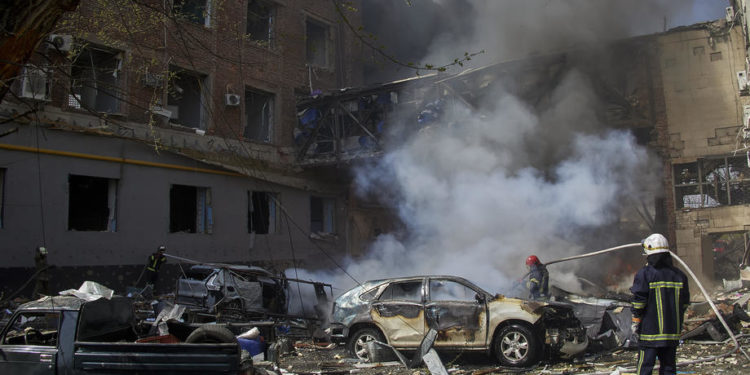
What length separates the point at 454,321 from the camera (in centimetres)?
820

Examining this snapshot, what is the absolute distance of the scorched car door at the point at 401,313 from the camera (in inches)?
328

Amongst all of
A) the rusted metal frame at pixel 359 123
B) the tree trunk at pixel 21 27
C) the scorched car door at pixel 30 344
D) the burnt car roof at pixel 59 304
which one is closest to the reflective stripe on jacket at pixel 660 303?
the tree trunk at pixel 21 27

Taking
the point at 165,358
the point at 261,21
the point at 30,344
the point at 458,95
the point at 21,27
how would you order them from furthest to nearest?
the point at 261,21 → the point at 458,95 → the point at 30,344 → the point at 165,358 → the point at 21,27

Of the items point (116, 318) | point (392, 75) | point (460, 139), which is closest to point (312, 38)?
point (392, 75)

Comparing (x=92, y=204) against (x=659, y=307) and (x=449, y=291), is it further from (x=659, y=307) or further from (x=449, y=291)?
(x=659, y=307)

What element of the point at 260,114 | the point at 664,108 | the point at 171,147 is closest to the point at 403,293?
the point at 171,147

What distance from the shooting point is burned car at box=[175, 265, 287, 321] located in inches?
436

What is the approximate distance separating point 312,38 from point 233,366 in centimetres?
1734

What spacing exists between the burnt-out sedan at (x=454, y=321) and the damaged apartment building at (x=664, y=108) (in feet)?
25.8

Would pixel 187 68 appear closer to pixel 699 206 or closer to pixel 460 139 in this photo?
pixel 460 139

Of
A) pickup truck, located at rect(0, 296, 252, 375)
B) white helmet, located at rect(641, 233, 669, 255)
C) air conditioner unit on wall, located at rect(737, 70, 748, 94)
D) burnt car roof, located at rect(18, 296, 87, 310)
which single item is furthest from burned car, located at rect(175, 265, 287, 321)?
air conditioner unit on wall, located at rect(737, 70, 748, 94)

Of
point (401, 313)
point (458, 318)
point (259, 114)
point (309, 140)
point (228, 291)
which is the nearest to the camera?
point (458, 318)

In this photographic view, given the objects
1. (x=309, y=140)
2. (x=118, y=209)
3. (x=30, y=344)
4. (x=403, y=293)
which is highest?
(x=309, y=140)

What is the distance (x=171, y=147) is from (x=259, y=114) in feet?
13.5
